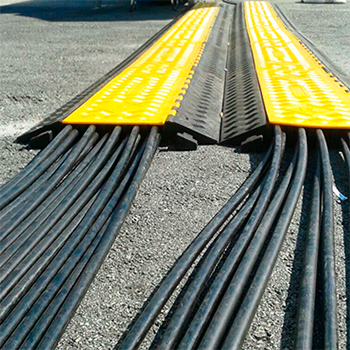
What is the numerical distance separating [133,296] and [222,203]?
117 cm

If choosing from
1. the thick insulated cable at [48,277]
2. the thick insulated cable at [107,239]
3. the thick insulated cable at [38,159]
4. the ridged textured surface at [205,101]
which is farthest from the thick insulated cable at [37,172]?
the ridged textured surface at [205,101]

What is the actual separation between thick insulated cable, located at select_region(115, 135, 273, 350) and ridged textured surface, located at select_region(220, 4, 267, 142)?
91 centimetres

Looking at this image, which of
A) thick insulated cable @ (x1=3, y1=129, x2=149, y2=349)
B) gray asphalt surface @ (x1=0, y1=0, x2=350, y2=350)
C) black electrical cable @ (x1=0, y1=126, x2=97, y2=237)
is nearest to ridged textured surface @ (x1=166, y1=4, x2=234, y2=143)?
gray asphalt surface @ (x1=0, y1=0, x2=350, y2=350)

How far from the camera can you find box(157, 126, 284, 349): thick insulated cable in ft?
8.18

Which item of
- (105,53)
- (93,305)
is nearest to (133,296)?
(93,305)

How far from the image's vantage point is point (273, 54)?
25.5 feet

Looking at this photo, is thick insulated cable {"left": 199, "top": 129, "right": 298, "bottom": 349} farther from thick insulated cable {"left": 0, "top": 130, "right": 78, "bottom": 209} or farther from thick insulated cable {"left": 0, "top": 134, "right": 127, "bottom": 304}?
thick insulated cable {"left": 0, "top": 130, "right": 78, "bottom": 209}

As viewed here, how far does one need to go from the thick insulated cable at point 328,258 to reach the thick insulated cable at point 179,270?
499mm

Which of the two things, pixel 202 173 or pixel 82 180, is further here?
pixel 202 173

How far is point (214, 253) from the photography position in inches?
121

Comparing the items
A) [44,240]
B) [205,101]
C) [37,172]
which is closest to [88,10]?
[205,101]

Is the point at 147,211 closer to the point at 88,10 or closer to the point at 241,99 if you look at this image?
the point at 241,99

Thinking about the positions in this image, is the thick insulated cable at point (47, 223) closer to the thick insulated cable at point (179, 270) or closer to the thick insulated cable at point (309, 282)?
the thick insulated cable at point (179, 270)

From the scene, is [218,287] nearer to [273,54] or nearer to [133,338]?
[133,338]
